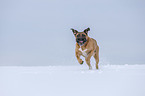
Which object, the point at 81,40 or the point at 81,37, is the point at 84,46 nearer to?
the point at 81,40

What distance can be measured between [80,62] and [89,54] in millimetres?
509

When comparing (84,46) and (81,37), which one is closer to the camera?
(81,37)

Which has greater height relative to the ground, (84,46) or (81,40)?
(81,40)

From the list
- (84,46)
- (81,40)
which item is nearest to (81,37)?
(81,40)

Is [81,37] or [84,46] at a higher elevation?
[81,37]
